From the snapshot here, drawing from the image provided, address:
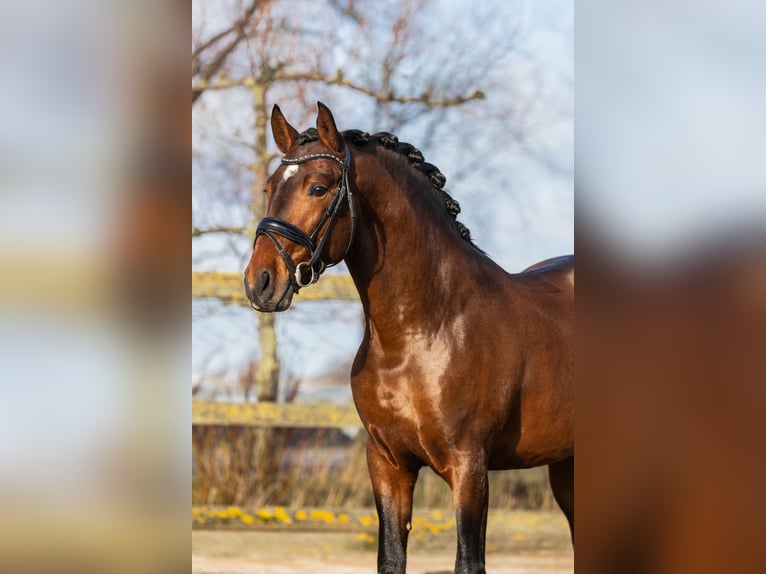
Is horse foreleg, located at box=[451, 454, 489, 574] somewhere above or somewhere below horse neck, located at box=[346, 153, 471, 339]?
below

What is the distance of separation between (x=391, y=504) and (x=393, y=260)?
36.5 inches

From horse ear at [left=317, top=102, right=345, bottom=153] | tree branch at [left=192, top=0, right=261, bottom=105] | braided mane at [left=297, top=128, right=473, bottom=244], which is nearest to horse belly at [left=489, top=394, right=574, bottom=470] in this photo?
braided mane at [left=297, top=128, right=473, bottom=244]

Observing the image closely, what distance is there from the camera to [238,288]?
21.2 feet

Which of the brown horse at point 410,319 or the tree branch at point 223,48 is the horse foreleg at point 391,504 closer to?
the brown horse at point 410,319

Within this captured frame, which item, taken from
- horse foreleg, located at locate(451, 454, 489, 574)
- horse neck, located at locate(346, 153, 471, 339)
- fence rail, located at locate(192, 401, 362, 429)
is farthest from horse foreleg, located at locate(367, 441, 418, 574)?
fence rail, located at locate(192, 401, 362, 429)

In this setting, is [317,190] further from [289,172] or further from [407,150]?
[407,150]

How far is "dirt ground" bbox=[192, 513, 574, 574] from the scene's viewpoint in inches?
222

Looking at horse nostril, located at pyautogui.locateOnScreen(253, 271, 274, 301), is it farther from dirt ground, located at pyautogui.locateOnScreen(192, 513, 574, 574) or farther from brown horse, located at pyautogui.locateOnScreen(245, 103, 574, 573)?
dirt ground, located at pyautogui.locateOnScreen(192, 513, 574, 574)

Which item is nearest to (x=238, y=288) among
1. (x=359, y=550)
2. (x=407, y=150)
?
(x=359, y=550)

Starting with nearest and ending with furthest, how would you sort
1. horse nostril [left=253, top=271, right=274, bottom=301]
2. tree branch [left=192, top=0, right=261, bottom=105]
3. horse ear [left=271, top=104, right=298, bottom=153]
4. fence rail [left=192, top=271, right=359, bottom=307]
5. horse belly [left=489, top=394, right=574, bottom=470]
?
horse nostril [left=253, top=271, right=274, bottom=301]
horse ear [left=271, top=104, right=298, bottom=153]
horse belly [left=489, top=394, right=574, bottom=470]
fence rail [left=192, top=271, right=359, bottom=307]
tree branch [left=192, top=0, right=261, bottom=105]

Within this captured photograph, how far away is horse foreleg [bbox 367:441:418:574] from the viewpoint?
3285mm

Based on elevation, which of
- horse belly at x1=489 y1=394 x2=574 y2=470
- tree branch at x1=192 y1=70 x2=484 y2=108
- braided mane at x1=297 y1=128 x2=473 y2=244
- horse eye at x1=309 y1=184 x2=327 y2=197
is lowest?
horse belly at x1=489 y1=394 x2=574 y2=470

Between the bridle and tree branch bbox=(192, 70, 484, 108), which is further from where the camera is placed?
tree branch bbox=(192, 70, 484, 108)

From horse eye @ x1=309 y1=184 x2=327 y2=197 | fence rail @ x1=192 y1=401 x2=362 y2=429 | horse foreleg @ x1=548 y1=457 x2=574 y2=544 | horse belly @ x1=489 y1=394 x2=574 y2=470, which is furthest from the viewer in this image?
fence rail @ x1=192 y1=401 x2=362 y2=429
